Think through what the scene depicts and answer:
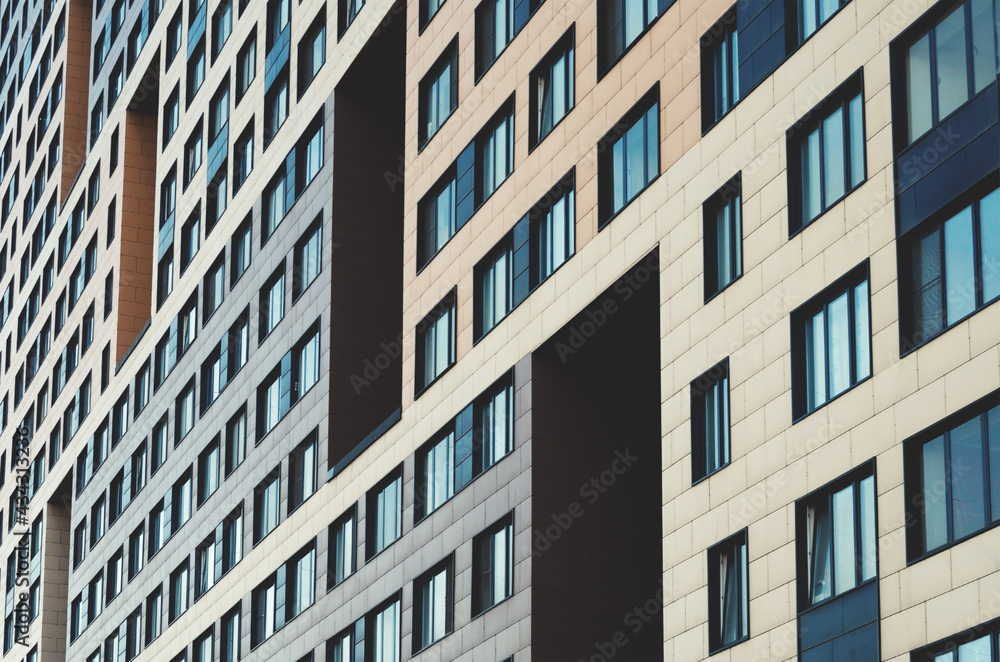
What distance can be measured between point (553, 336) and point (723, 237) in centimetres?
825

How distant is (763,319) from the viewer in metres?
37.4

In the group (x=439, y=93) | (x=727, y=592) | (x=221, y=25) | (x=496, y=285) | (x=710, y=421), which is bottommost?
(x=727, y=592)

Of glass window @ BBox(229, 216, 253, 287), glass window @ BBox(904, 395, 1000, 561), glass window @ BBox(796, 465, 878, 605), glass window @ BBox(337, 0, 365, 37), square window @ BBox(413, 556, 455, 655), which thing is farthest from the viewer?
glass window @ BBox(229, 216, 253, 287)

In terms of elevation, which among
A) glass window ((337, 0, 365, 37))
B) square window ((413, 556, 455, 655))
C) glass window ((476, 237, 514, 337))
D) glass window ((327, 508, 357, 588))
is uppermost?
glass window ((337, 0, 365, 37))

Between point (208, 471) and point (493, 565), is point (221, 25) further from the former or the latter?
point (493, 565)

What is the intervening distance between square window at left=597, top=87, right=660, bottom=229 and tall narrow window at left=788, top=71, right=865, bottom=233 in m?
6.12

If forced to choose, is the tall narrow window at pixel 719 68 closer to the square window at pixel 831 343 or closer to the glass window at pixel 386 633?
the square window at pixel 831 343

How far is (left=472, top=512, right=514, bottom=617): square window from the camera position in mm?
48216

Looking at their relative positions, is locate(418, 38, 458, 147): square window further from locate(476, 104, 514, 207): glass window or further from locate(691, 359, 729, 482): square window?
locate(691, 359, 729, 482): square window

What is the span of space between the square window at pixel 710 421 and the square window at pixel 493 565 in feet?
31.2

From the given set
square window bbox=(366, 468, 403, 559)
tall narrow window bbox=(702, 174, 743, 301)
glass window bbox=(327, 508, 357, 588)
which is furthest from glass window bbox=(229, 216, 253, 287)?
tall narrow window bbox=(702, 174, 743, 301)

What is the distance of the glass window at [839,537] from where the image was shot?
33531mm

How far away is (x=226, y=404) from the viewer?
7388cm

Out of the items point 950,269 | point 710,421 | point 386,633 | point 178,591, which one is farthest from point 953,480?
point 178,591
